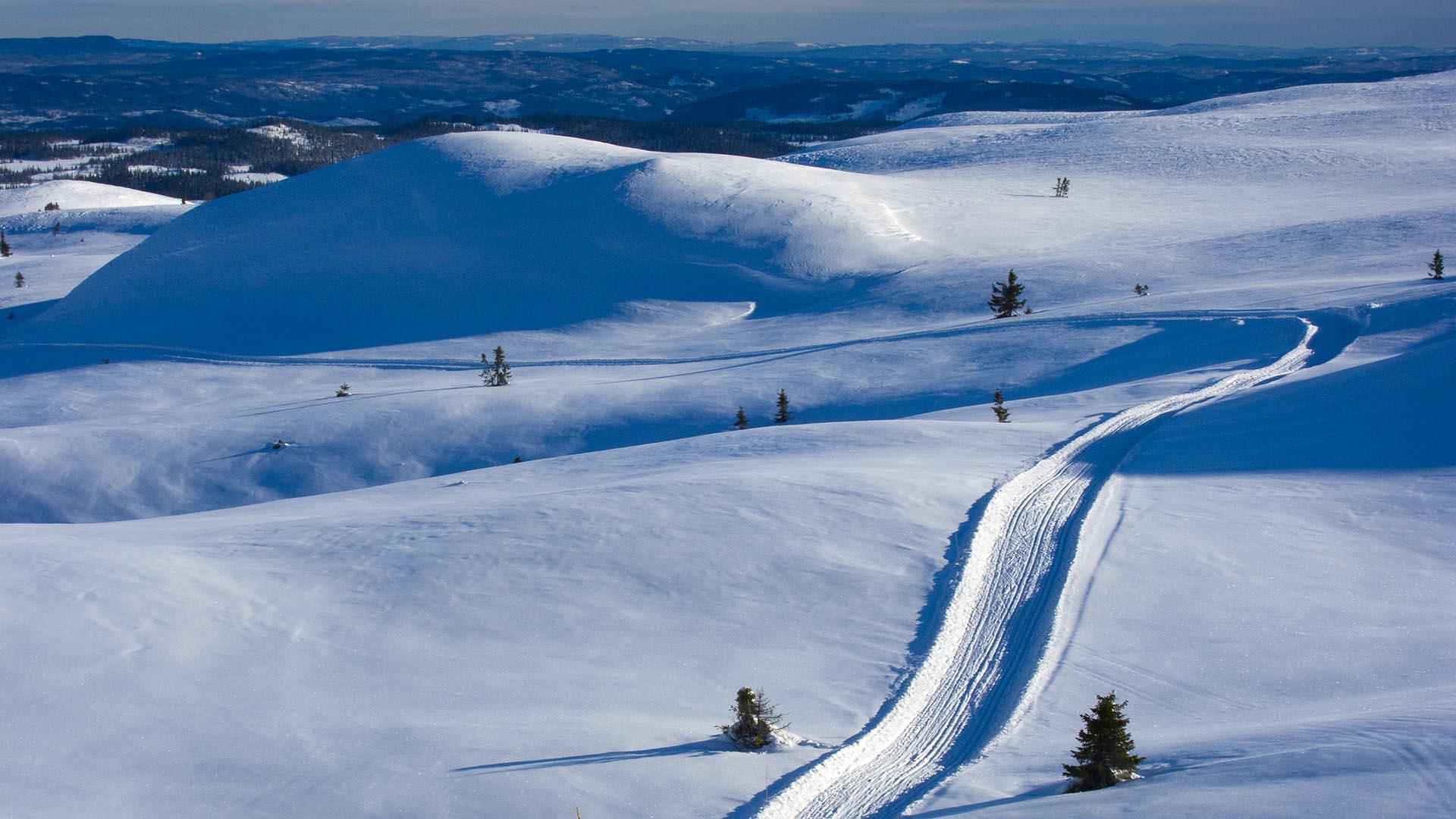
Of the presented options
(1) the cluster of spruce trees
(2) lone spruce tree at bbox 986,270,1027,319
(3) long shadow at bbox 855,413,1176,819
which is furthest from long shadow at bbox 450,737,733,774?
(2) lone spruce tree at bbox 986,270,1027,319

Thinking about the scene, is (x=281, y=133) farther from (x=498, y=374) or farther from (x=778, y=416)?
(x=778, y=416)

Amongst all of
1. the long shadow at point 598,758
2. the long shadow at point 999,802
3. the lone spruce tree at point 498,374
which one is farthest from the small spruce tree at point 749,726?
the lone spruce tree at point 498,374

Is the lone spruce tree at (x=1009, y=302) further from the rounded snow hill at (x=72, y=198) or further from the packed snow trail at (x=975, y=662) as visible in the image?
the rounded snow hill at (x=72, y=198)

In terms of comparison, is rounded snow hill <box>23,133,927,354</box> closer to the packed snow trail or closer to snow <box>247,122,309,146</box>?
the packed snow trail

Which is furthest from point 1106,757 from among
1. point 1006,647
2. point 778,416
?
point 778,416

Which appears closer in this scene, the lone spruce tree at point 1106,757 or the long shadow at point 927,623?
the lone spruce tree at point 1106,757

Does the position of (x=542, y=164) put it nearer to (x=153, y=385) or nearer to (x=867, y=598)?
(x=153, y=385)
